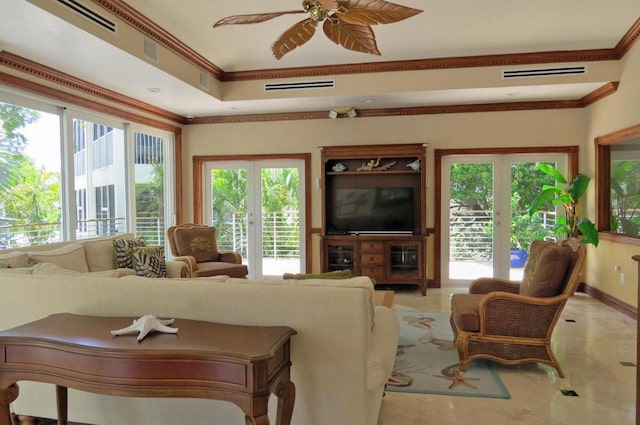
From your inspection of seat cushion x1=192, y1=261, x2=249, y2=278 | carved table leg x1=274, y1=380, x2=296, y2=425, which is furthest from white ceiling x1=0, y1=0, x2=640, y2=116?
carved table leg x1=274, y1=380, x2=296, y2=425

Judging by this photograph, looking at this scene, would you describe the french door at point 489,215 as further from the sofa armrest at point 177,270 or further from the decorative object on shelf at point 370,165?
the sofa armrest at point 177,270

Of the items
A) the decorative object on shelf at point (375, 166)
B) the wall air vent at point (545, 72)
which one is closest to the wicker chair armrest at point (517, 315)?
the wall air vent at point (545, 72)

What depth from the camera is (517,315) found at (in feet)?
9.98

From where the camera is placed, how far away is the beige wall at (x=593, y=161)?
14.7 feet

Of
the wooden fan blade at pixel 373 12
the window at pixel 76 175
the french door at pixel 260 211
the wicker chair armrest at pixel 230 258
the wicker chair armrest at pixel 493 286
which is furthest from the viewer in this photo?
the french door at pixel 260 211

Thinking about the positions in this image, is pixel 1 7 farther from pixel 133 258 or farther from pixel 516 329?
pixel 516 329

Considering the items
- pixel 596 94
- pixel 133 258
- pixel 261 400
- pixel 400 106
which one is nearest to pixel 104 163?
pixel 133 258

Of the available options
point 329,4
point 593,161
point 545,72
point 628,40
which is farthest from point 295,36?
point 593,161

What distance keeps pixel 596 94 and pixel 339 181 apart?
3.53 m

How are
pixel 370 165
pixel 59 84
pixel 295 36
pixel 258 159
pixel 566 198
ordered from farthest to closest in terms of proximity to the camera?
pixel 258 159 → pixel 370 165 → pixel 566 198 → pixel 59 84 → pixel 295 36

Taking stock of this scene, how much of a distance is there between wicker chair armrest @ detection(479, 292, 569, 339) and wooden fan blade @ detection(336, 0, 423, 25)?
2.02 metres

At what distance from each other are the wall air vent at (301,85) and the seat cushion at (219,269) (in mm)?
2327

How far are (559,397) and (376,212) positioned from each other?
145 inches

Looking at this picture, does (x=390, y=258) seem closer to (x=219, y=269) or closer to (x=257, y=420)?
(x=219, y=269)
